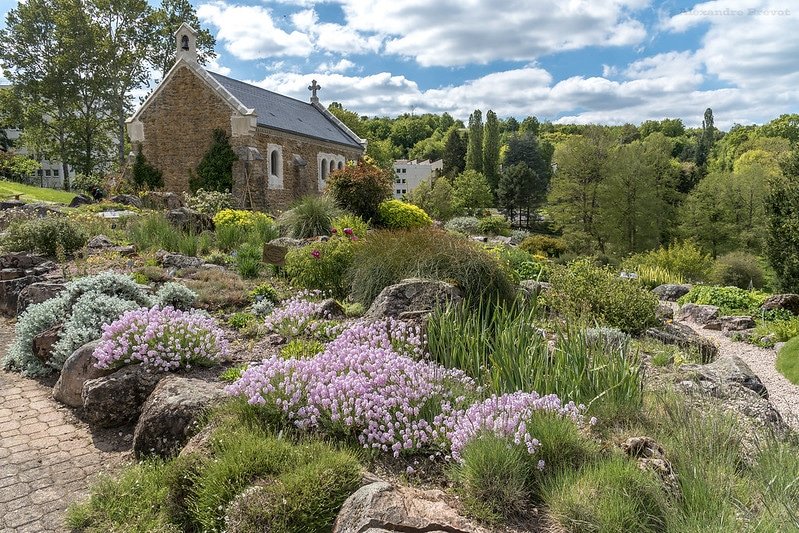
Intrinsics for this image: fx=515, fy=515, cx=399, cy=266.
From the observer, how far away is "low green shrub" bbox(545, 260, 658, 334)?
26.5ft

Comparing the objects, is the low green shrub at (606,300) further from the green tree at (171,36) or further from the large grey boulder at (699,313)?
the green tree at (171,36)

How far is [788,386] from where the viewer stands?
7406 millimetres

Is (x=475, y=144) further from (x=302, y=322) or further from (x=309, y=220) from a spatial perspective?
(x=302, y=322)

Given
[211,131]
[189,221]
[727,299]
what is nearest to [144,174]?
[211,131]

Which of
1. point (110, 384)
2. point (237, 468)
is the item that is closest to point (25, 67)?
point (110, 384)

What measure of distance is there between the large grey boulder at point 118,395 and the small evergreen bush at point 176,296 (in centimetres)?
209

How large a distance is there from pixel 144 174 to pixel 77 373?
19.4 metres

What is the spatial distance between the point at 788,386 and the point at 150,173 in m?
22.4

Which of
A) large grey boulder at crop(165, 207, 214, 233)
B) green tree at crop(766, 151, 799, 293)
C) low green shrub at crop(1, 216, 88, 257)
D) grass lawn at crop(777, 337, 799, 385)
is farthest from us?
green tree at crop(766, 151, 799, 293)

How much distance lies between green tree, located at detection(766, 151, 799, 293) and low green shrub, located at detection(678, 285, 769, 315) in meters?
3.19

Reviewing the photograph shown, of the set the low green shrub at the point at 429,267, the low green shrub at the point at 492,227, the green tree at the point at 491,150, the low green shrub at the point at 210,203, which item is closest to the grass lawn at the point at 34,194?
the low green shrub at the point at 210,203

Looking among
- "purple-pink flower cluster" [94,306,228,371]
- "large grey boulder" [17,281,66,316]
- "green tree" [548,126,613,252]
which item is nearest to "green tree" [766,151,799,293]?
"green tree" [548,126,613,252]

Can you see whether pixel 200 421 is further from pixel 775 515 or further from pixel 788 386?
pixel 788 386

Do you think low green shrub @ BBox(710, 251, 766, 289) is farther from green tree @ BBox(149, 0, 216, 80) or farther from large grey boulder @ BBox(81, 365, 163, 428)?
green tree @ BBox(149, 0, 216, 80)
